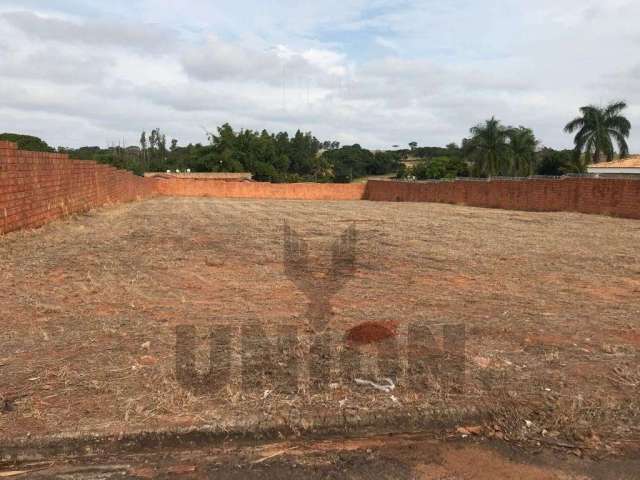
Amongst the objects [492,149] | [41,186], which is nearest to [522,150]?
[492,149]

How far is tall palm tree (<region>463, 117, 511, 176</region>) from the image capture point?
175ft

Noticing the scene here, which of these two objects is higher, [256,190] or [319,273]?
[319,273]

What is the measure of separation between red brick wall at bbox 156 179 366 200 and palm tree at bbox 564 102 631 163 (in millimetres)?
20187

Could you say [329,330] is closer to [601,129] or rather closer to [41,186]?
[41,186]

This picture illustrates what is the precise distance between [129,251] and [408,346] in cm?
591

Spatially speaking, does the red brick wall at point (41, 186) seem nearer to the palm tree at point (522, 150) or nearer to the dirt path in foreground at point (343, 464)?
the dirt path in foreground at point (343, 464)

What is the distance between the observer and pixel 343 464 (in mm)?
2746

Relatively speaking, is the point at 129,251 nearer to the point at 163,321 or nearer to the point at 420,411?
the point at 163,321

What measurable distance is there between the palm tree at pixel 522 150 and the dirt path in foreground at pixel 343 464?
54397 mm

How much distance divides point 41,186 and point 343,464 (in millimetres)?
11279

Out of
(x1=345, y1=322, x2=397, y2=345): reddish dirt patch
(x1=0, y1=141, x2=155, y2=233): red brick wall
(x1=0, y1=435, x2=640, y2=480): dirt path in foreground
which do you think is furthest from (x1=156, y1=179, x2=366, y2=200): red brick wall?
(x1=0, y1=435, x2=640, y2=480): dirt path in foreground

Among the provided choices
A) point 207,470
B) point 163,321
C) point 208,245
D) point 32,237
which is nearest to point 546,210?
point 208,245

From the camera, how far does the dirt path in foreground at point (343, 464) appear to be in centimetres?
266

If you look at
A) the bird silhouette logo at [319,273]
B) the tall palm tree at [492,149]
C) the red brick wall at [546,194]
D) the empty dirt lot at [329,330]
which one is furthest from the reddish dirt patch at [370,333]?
the tall palm tree at [492,149]
